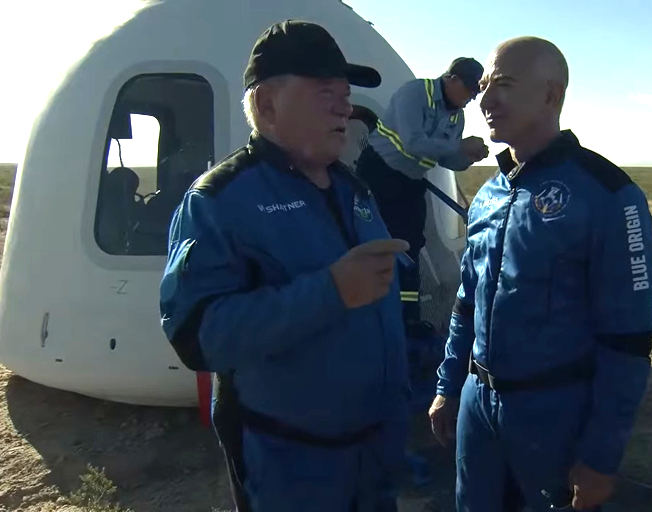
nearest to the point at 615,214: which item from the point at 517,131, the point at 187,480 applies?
the point at 517,131

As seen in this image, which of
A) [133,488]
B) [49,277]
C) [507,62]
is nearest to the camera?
[507,62]

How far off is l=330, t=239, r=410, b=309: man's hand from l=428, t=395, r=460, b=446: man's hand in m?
1.16

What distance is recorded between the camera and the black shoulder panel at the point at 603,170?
2090 mm

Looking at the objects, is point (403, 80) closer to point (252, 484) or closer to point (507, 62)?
point (507, 62)

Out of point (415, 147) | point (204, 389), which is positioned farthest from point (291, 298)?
point (415, 147)

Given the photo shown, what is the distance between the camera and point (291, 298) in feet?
5.61

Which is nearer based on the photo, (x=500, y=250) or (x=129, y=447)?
(x=500, y=250)

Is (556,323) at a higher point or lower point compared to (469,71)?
lower

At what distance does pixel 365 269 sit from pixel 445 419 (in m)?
1.24

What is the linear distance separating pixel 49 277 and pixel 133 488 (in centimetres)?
155

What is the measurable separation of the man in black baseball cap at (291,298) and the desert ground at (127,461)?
2.09 m

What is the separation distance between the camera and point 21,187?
17.1ft

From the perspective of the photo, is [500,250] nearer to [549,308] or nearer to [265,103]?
[549,308]

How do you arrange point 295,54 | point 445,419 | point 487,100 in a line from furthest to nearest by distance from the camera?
point 445,419, point 487,100, point 295,54
